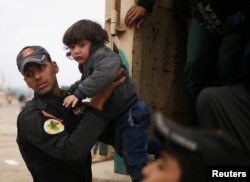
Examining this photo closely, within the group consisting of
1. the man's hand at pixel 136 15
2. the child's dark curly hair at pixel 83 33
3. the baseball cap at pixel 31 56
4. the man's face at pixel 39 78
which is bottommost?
the man's face at pixel 39 78

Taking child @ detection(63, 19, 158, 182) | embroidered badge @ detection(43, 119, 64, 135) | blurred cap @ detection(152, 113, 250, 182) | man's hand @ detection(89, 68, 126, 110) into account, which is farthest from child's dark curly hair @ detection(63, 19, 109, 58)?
blurred cap @ detection(152, 113, 250, 182)

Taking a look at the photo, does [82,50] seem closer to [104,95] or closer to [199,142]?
[104,95]

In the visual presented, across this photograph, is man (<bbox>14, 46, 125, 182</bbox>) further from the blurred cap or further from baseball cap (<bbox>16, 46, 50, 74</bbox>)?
the blurred cap

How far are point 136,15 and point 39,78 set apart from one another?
0.78 m

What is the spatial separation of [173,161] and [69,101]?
1.11m

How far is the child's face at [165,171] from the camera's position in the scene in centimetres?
80

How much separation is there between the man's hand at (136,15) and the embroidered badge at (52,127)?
0.89 m

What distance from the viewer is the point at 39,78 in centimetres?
195

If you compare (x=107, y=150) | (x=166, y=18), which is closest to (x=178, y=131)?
(x=166, y=18)

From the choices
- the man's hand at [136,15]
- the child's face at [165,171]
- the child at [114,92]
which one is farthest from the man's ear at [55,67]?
the child's face at [165,171]

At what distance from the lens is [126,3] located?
2.40 m

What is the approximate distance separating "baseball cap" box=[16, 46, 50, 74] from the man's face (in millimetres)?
28

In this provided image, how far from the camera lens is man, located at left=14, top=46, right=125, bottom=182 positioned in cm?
174

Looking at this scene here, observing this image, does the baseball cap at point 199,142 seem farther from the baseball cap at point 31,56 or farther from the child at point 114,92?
the baseball cap at point 31,56
